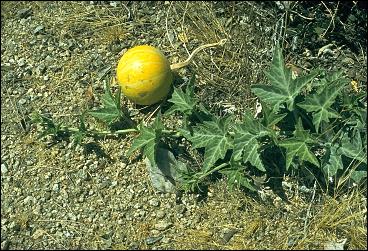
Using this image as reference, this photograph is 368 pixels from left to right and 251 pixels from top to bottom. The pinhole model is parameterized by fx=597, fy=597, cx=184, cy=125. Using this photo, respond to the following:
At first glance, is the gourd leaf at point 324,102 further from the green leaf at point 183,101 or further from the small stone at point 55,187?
the small stone at point 55,187

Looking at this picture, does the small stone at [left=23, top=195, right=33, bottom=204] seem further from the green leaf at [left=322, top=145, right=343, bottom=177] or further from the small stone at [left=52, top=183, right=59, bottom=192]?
the green leaf at [left=322, top=145, right=343, bottom=177]

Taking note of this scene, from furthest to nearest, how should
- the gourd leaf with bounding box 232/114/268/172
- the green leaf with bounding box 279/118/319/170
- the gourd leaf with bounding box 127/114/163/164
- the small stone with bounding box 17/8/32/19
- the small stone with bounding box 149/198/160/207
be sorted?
the small stone with bounding box 17/8/32/19
the small stone with bounding box 149/198/160/207
the gourd leaf with bounding box 127/114/163/164
the gourd leaf with bounding box 232/114/268/172
the green leaf with bounding box 279/118/319/170

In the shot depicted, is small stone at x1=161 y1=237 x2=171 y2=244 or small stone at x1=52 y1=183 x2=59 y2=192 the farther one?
small stone at x1=52 y1=183 x2=59 y2=192

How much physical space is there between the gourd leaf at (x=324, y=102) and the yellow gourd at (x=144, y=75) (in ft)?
2.91

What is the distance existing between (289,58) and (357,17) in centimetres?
50

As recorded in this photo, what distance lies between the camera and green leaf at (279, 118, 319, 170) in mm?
3264

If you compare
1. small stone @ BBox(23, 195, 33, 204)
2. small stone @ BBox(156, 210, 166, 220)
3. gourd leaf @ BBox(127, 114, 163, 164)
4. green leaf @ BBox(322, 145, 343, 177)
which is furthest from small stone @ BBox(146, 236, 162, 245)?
green leaf @ BBox(322, 145, 343, 177)

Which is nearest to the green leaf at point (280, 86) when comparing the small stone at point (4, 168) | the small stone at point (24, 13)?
the small stone at point (4, 168)

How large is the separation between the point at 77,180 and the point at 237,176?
1036mm

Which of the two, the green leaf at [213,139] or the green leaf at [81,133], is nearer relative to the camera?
the green leaf at [213,139]

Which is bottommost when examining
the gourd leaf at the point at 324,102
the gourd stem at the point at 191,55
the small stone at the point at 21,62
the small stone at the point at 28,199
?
the small stone at the point at 28,199

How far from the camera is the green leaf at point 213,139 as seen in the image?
3.45m

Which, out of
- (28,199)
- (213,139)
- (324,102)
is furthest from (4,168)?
(324,102)

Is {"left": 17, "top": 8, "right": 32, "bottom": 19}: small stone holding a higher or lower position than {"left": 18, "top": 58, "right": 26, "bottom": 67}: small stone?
higher
